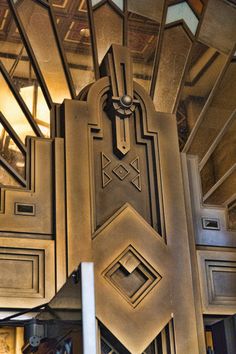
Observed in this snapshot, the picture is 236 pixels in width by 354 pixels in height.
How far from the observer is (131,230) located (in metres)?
2.86

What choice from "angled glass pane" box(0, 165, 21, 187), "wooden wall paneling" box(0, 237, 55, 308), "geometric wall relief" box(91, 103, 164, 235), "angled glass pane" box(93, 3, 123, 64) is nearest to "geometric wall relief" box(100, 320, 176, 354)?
"wooden wall paneling" box(0, 237, 55, 308)

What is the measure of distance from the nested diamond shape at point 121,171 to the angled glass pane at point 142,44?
1.73ft

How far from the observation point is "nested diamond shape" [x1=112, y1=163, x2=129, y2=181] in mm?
2963

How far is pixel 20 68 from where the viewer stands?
3105 mm

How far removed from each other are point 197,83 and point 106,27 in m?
0.54


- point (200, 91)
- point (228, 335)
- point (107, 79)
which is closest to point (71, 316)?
point (228, 335)

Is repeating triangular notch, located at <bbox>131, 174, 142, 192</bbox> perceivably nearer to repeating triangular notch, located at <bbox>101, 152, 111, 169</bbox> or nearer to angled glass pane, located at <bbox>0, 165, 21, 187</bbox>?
repeating triangular notch, located at <bbox>101, 152, 111, 169</bbox>

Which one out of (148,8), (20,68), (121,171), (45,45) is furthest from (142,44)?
(121,171)

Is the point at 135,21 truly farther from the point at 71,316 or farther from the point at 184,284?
the point at 71,316

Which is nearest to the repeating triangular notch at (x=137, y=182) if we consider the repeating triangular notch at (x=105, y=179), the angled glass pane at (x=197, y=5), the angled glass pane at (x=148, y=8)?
the repeating triangular notch at (x=105, y=179)

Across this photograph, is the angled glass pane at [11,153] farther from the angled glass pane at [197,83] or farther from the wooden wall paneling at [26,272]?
the angled glass pane at [197,83]

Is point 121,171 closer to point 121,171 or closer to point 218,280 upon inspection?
point 121,171

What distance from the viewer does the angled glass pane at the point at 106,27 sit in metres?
3.31

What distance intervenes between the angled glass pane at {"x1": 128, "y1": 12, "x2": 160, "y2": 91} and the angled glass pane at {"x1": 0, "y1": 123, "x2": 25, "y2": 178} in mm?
742
